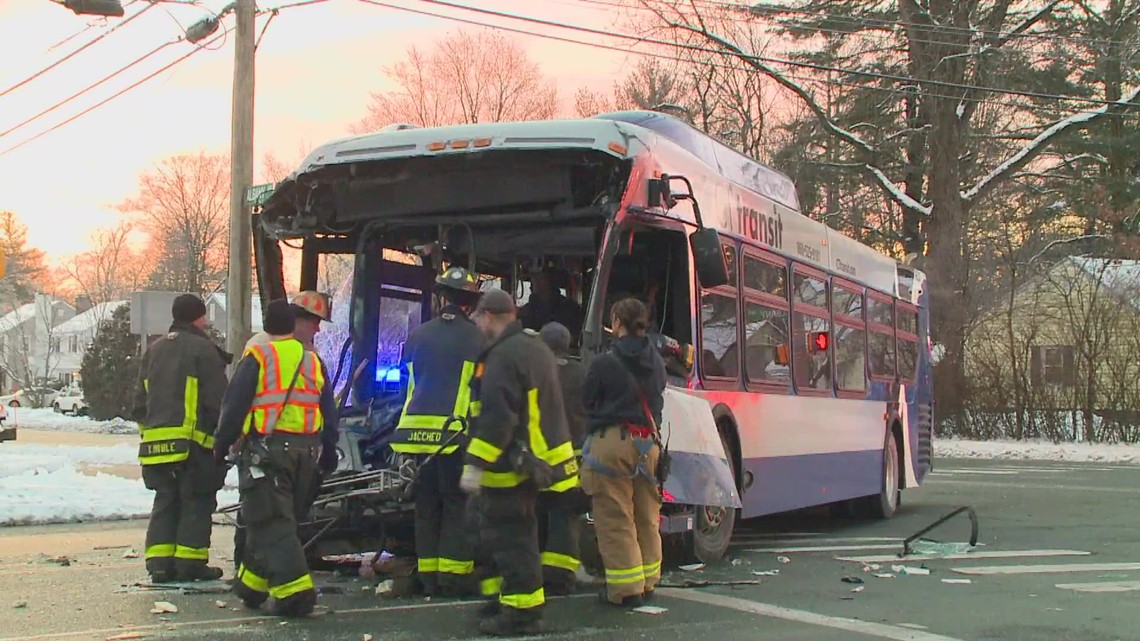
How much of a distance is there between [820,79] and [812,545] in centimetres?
2413

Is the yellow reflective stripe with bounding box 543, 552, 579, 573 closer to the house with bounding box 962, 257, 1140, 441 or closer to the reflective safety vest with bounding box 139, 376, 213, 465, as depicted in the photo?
the reflective safety vest with bounding box 139, 376, 213, 465

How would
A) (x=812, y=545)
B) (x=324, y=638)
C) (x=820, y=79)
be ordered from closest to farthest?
1. (x=324, y=638)
2. (x=812, y=545)
3. (x=820, y=79)

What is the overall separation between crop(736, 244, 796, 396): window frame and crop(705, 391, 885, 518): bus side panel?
0.28 feet

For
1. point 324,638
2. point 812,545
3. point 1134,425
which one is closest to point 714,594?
point 324,638

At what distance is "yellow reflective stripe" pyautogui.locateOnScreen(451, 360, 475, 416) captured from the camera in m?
6.99

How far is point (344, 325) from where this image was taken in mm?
9148

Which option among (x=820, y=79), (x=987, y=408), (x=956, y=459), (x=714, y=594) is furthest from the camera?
(x=820, y=79)

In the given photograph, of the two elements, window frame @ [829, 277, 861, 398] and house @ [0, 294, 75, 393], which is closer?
window frame @ [829, 277, 861, 398]

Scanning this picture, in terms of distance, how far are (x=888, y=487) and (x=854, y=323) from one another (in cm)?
242

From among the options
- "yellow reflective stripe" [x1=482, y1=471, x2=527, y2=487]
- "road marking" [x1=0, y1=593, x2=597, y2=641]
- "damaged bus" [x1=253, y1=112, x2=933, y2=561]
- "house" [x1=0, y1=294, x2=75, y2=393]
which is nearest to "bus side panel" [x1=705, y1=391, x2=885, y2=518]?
"damaged bus" [x1=253, y1=112, x2=933, y2=561]

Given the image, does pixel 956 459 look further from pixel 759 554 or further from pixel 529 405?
pixel 529 405

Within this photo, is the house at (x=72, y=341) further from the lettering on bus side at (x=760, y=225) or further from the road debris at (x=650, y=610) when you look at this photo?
the road debris at (x=650, y=610)

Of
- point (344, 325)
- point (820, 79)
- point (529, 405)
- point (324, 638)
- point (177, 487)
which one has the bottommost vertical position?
point (324, 638)

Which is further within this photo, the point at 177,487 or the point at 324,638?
the point at 177,487
